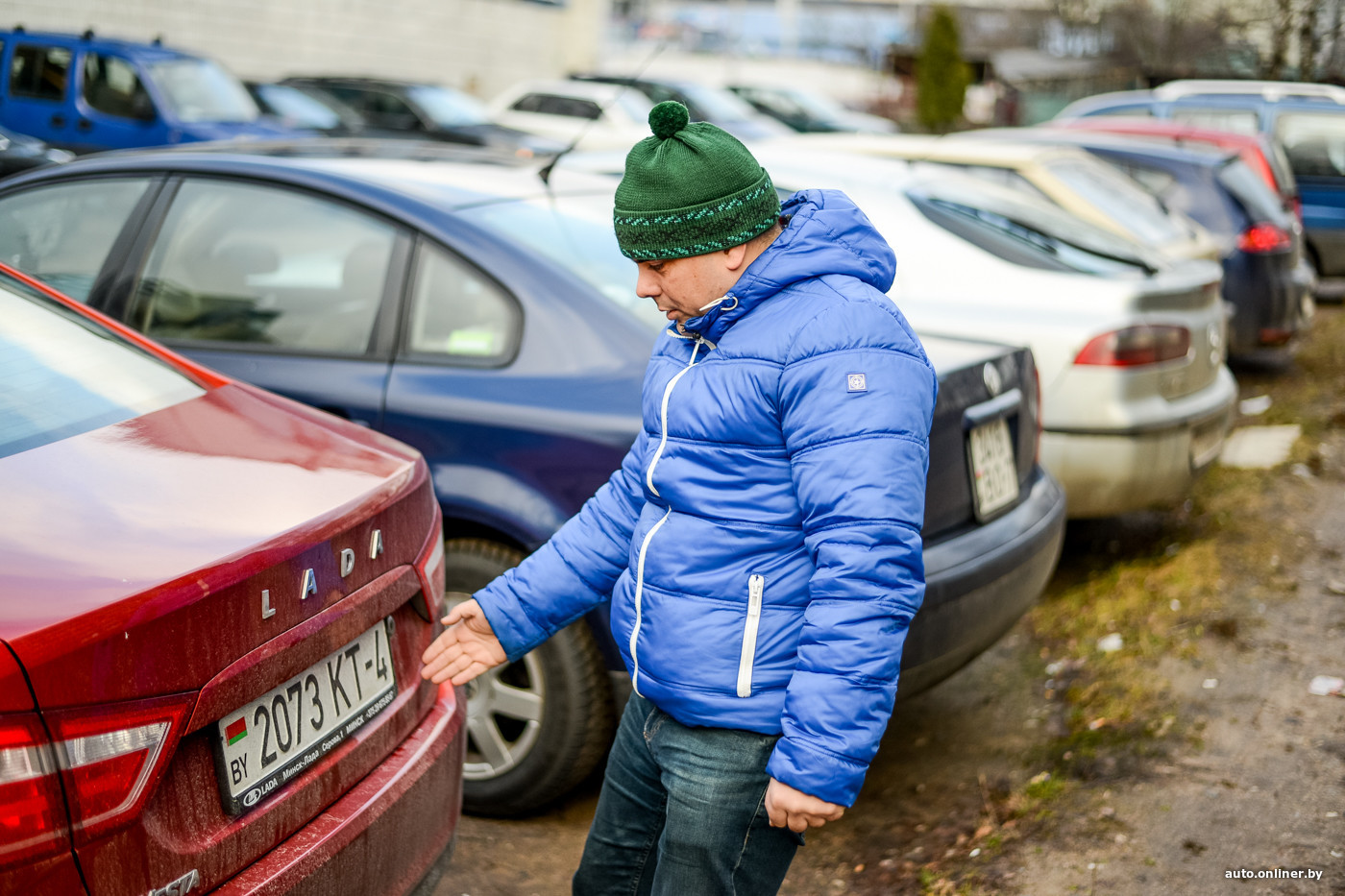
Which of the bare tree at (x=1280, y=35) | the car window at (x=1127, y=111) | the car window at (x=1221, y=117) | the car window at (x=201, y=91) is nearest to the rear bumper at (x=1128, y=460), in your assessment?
the car window at (x=1221, y=117)

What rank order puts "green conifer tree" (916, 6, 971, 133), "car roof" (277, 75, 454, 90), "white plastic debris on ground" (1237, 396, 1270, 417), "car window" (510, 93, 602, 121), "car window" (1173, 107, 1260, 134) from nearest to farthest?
"white plastic debris on ground" (1237, 396, 1270, 417) < "car window" (1173, 107, 1260, 134) < "car roof" (277, 75, 454, 90) < "car window" (510, 93, 602, 121) < "green conifer tree" (916, 6, 971, 133)

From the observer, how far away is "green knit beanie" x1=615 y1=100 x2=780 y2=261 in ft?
6.10

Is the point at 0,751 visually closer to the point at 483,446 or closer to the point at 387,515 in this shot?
the point at 387,515

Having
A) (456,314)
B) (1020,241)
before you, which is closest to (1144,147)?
(1020,241)

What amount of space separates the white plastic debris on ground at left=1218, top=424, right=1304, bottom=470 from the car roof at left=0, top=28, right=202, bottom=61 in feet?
35.1

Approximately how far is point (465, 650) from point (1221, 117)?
37.8 ft

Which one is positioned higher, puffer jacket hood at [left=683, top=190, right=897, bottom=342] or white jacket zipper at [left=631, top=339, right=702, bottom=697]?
puffer jacket hood at [left=683, top=190, right=897, bottom=342]

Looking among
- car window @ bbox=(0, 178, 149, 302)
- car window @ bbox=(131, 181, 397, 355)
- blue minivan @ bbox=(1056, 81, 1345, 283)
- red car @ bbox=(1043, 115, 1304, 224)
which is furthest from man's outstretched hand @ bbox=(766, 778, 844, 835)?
blue minivan @ bbox=(1056, 81, 1345, 283)

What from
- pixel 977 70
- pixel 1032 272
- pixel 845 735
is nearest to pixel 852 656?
pixel 845 735

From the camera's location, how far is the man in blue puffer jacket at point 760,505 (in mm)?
1722

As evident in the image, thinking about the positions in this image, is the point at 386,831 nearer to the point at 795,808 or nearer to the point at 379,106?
the point at 795,808

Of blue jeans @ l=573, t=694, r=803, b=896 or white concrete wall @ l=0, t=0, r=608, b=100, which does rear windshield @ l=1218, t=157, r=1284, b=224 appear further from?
white concrete wall @ l=0, t=0, r=608, b=100

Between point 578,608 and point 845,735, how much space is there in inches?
25.2

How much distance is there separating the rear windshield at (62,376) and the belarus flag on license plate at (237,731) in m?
0.60
